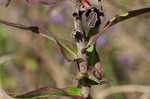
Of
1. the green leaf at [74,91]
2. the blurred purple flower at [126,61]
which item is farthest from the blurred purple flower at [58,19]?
the green leaf at [74,91]

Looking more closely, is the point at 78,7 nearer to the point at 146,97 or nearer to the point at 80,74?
the point at 80,74

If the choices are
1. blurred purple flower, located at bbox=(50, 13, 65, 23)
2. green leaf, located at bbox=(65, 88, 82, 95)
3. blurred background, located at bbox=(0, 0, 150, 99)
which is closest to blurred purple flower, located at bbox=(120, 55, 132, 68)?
blurred background, located at bbox=(0, 0, 150, 99)

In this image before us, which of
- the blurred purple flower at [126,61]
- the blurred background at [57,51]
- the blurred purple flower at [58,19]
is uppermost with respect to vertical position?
the blurred purple flower at [58,19]

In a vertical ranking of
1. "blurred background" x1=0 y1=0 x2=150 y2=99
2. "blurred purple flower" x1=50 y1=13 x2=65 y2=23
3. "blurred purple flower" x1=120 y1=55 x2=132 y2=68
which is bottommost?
"blurred purple flower" x1=120 y1=55 x2=132 y2=68

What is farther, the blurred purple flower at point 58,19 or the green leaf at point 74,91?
the blurred purple flower at point 58,19

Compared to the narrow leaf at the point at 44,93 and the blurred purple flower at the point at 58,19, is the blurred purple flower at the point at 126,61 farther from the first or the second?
the narrow leaf at the point at 44,93

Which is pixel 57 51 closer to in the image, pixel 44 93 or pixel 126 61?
pixel 126 61

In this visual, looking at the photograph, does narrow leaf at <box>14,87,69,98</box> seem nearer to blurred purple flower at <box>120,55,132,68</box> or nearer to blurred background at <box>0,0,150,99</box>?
blurred background at <box>0,0,150,99</box>

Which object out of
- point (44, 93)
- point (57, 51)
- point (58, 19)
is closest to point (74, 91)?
point (44, 93)
